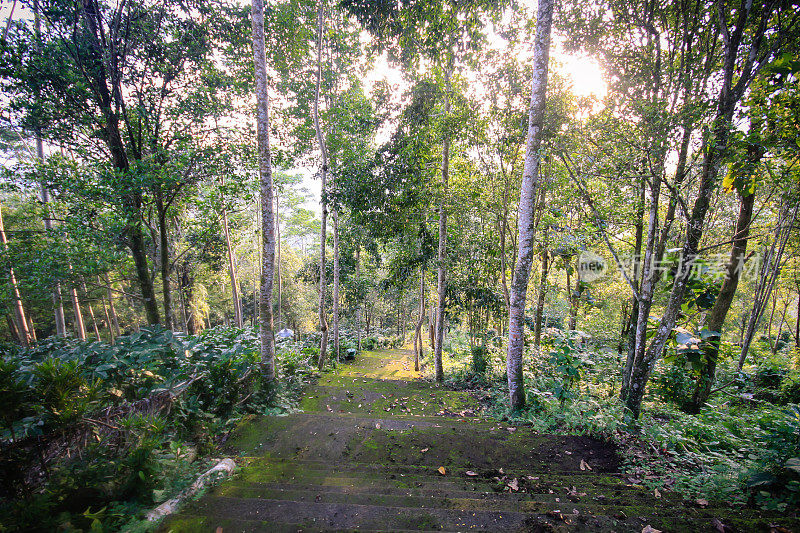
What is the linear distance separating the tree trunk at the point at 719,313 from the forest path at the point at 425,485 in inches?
133

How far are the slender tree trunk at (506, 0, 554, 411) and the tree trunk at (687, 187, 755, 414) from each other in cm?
346

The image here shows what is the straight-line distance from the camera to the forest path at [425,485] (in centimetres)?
240

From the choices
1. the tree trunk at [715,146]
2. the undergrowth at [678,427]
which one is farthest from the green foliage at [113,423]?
the tree trunk at [715,146]

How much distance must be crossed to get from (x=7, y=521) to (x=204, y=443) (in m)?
2.01

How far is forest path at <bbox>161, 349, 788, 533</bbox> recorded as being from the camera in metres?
2.40

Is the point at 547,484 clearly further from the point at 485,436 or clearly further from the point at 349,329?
the point at 349,329

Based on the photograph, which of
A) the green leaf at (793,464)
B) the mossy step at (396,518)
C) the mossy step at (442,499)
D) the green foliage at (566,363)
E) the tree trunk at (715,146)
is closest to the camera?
the mossy step at (396,518)

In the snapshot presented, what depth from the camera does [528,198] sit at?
16.9 ft

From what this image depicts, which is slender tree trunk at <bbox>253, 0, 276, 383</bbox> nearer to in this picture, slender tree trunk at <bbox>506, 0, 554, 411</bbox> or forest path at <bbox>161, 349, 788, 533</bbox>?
forest path at <bbox>161, 349, 788, 533</bbox>

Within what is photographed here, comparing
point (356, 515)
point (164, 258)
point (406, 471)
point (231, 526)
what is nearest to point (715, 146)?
point (406, 471)

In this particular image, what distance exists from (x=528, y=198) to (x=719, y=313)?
4.93 metres

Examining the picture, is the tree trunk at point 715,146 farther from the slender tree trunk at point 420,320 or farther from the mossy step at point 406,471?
the slender tree trunk at point 420,320

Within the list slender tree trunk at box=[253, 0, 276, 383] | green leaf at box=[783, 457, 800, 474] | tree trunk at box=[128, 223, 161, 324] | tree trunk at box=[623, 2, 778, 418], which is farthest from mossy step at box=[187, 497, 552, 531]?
tree trunk at box=[128, 223, 161, 324]

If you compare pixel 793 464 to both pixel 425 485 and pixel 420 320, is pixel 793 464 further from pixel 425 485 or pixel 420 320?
pixel 420 320
